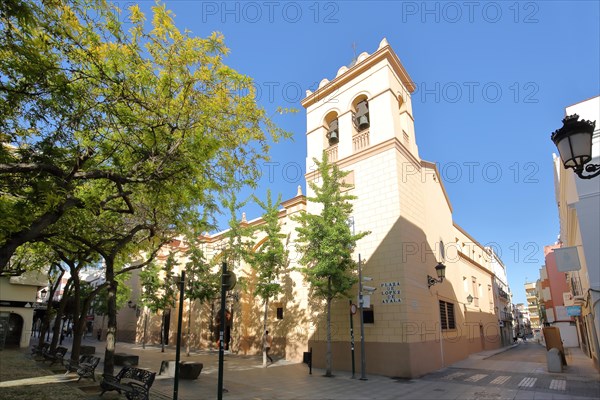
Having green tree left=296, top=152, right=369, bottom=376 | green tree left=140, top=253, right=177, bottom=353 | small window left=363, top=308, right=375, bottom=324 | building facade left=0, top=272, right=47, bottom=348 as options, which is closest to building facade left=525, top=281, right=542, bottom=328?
small window left=363, top=308, right=375, bottom=324

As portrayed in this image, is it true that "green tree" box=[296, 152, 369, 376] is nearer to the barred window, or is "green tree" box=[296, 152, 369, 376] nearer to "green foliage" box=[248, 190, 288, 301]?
"green foliage" box=[248, 190, 288, 301]

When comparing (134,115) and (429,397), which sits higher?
(134,115)

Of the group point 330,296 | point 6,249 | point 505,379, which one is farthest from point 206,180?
point 505,379

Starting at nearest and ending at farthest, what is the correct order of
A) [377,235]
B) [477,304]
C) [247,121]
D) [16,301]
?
[247,121] → [377,235] → [16,301] → [477,304]

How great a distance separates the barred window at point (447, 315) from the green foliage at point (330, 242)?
21.3 ft

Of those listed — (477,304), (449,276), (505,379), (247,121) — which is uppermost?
(247,121)

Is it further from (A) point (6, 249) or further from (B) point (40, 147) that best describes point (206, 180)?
(A) point (6, 249)

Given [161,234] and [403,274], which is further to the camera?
[403,274]

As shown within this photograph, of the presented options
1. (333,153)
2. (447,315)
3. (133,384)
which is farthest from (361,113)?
(133,384)

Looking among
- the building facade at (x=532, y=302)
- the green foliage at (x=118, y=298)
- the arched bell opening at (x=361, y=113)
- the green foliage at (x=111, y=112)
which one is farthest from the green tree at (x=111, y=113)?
the building facade at (x=532, y=302)

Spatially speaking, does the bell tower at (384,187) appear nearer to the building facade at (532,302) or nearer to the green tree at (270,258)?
the green tree at (270,258)

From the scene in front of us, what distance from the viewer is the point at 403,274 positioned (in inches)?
552

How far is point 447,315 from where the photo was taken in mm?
18672

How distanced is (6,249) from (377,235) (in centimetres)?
1284
